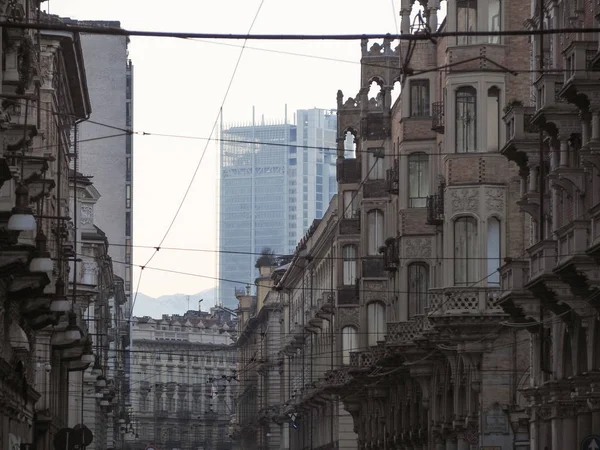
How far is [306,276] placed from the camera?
→ 115 meters

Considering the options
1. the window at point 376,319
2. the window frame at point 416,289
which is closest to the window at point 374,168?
the window at point 376,319

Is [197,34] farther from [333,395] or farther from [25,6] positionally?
[333,395]

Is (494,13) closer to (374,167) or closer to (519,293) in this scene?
(519,293)

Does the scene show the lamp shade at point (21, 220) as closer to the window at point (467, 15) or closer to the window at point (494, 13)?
the window at point (494, 13)

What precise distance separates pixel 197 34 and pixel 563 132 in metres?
22.4

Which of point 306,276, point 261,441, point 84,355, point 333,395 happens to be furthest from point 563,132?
point 261,441

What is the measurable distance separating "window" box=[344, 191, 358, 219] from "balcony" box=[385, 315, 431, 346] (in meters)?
25.2

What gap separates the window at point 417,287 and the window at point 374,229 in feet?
41.6

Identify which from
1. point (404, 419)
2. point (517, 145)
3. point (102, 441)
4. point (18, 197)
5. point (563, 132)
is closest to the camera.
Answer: point (18, 197)

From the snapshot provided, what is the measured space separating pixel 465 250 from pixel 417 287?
11818mm

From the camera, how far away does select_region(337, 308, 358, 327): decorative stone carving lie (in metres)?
87.8

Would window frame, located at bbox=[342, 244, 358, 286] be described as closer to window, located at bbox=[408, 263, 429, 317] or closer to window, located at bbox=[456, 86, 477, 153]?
window, located at bbox=[408, 263, 429, 317]

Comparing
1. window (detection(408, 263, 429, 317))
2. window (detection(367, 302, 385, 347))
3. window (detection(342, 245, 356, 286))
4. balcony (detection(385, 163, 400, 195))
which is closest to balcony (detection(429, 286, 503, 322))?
window (detection(408, 263, 429, 317))

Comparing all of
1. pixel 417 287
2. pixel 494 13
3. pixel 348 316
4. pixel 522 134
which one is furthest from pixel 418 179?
pixel 348 316
